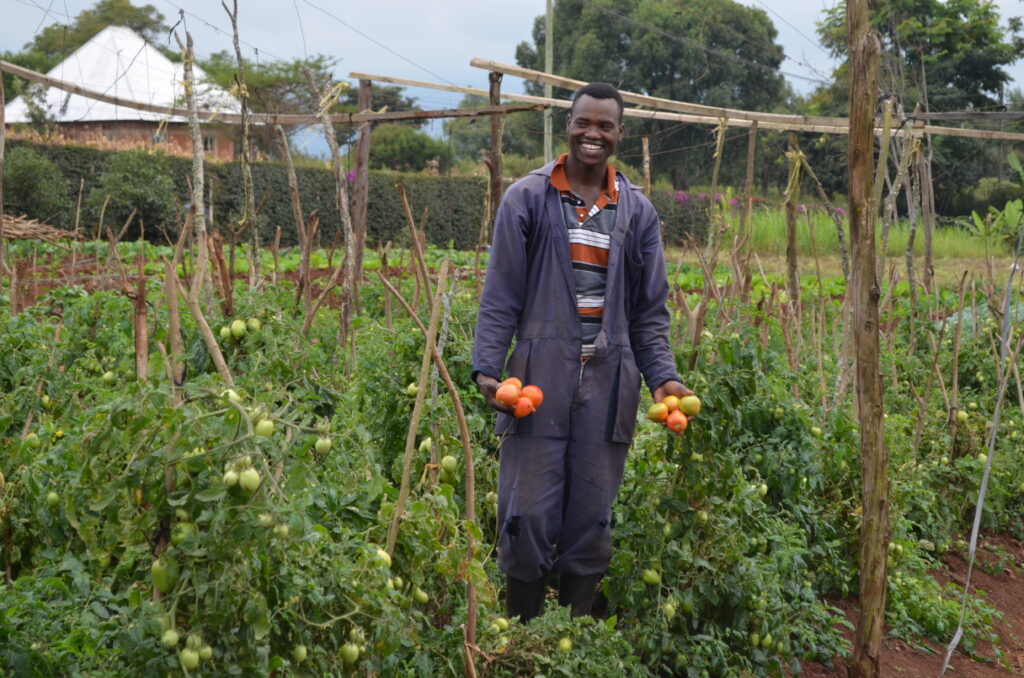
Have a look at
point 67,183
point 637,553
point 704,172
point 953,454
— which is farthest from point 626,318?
point 704,172

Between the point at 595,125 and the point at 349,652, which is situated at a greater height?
the point at 595,125

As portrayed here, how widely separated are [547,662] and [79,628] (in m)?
1.10

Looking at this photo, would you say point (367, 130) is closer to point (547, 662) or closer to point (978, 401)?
point (978, 401)

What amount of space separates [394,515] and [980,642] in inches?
119

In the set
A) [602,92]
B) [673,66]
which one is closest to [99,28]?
[673,66]

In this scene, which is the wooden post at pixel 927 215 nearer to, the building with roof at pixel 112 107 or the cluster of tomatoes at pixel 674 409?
the cluster of tomatoes at pixel 674 409

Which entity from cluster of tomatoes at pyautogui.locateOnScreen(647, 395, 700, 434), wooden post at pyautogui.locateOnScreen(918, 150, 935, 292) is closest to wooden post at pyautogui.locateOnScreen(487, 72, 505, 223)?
cluster of tomatoes at pyautogui.locateOnScreen(647, 395, 700, 434)

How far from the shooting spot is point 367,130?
255 inches

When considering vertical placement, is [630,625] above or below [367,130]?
below

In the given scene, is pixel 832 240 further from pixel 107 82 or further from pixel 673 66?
pixel 107 82

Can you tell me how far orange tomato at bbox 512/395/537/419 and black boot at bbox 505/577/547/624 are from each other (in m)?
0.60

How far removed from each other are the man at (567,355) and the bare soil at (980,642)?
1.21 meters

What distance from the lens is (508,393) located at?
9.23 feet

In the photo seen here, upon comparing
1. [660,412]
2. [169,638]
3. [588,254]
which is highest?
[588,254]
